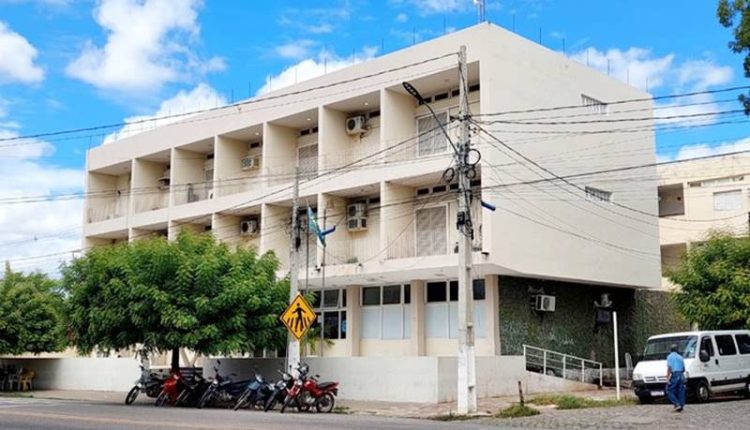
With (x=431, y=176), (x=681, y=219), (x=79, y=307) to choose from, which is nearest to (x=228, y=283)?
(x=79, y=307)

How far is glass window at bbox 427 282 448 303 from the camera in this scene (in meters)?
32.1

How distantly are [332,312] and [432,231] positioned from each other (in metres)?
6.76

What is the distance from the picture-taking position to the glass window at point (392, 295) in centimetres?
3353

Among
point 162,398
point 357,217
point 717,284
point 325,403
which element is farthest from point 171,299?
point 717,284

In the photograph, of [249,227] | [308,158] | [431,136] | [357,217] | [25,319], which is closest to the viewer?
[431,136]

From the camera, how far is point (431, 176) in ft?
99.6

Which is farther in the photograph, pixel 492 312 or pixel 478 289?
pixel 478 289

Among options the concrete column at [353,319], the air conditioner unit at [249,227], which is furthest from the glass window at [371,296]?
the air conditioner unit at [249,227]

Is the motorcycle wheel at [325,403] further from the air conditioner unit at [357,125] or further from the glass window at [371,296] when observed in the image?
the air conditioner unit at [357,125]

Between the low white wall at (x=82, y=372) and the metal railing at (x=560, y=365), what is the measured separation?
16064mm

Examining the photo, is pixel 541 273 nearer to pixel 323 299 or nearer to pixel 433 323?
pixel 433 323

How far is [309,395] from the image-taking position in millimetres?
23312

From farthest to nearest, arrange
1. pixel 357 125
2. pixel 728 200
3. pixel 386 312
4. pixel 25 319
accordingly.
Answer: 1. pixel 728 200
2. pixel 25 319
3. pixel 357 125
4. pixel 386 312

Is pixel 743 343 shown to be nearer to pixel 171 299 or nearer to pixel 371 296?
pixel 371 296
